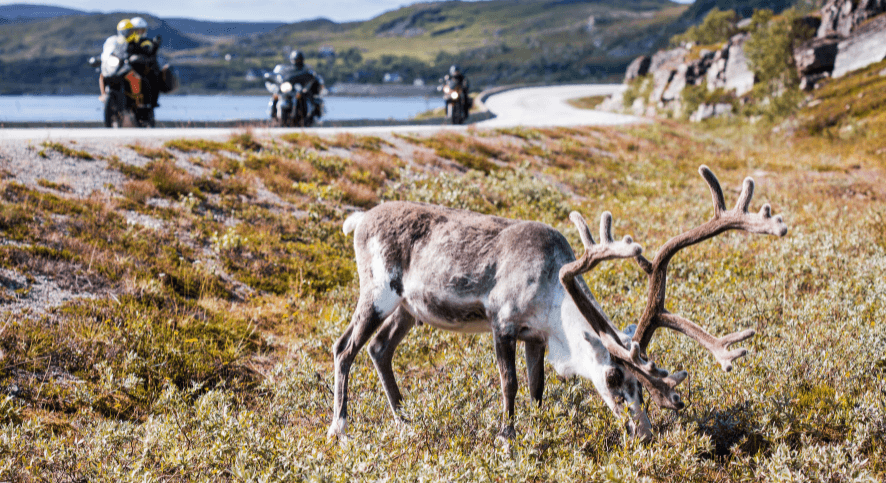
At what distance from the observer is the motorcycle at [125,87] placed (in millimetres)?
17625

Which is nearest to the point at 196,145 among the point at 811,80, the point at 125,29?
the point at 125,29

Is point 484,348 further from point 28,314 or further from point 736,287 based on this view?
point 28,314

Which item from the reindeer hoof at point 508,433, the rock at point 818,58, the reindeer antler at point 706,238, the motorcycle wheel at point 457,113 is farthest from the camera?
the rock at point 818,58

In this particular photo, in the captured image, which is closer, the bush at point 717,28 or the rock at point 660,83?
the rock at point 660,83

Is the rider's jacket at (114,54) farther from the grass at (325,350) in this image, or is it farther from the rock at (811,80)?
the rock at (811,80)

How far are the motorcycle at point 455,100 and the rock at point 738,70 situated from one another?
2789cm

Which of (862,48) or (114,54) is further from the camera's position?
(862,48)

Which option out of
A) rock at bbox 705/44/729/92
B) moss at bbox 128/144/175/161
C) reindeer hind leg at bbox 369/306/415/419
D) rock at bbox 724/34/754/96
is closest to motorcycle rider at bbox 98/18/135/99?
moss at bbox 128/144/175/161

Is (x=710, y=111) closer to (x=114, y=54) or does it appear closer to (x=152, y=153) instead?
(x=114, y=54)

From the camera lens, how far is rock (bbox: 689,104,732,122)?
144 feet

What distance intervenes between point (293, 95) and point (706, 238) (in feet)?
70.1

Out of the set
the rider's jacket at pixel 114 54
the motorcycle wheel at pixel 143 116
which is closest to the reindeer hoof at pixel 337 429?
the rider's jacket at pixel 114 54

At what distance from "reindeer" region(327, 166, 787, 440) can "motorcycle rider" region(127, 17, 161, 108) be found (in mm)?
16090

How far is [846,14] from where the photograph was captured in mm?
48031
